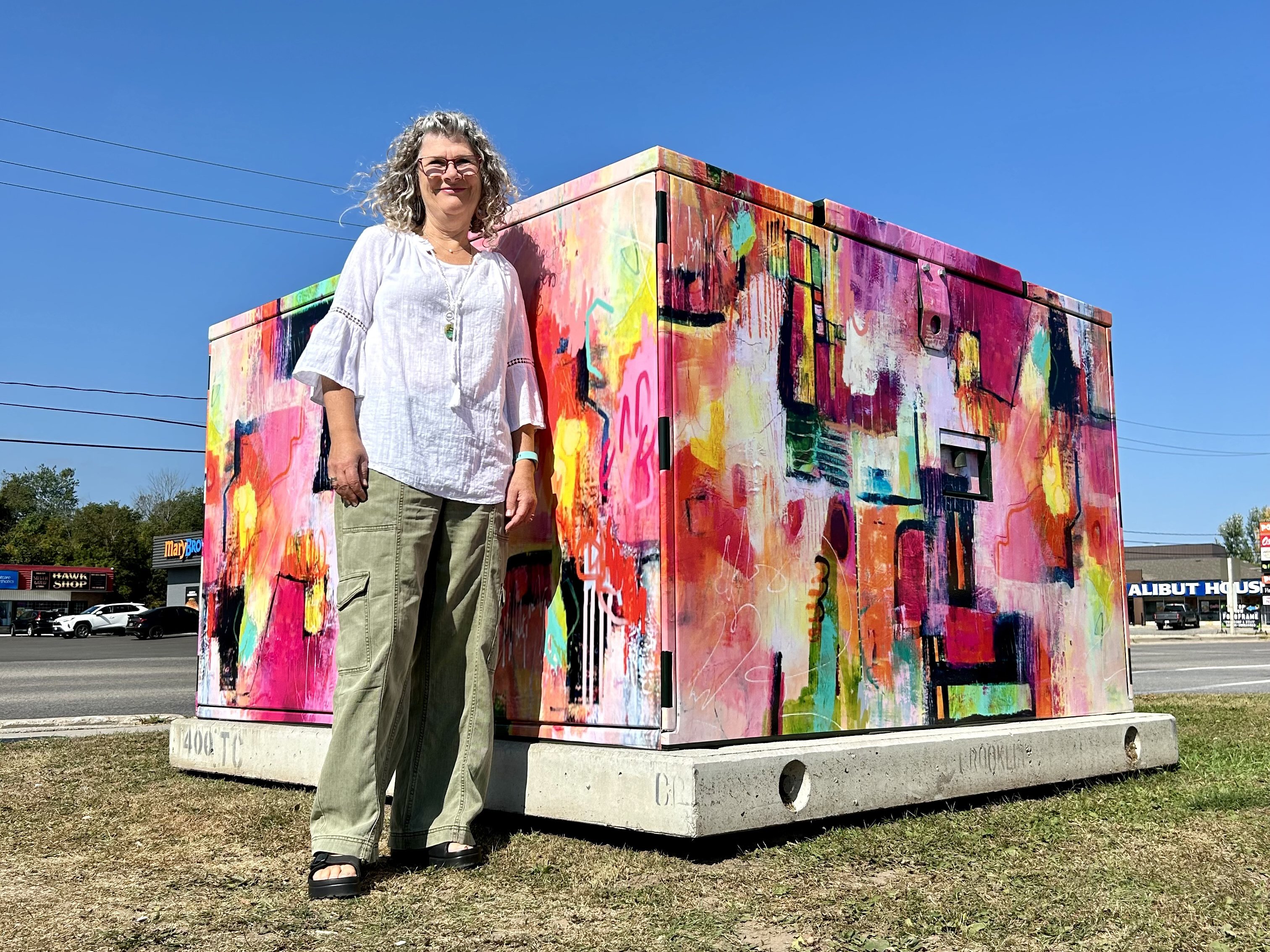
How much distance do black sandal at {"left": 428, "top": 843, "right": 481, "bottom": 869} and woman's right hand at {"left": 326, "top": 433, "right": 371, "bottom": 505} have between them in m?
1.09

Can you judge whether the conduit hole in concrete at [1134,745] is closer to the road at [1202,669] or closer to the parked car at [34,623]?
the road at [1202,669]

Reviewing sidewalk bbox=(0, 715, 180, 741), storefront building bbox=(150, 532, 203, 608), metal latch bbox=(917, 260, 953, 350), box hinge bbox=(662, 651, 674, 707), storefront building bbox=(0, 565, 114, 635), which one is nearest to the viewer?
box hinge bbox=(662, 651, 674, 707)

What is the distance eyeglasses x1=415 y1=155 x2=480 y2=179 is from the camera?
12.3 feet

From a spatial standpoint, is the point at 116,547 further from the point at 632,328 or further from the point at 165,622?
the point at 632,328

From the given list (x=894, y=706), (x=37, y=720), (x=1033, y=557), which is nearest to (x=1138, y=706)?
(x=1033, y=557)

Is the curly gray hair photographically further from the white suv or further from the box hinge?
the white suv

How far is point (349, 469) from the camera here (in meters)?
3.33

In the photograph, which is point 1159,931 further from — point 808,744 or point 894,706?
point 894,706

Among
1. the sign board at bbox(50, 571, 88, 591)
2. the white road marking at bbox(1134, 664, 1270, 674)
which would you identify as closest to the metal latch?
A: the white road marking at bbox(1134, 664, 1270, 674)

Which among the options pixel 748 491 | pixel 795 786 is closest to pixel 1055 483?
pixel 748 491

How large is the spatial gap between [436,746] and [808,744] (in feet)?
4.11

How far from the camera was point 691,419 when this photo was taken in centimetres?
362

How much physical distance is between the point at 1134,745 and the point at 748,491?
8.73ft

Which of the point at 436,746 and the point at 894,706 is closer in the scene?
the point at 436,746
